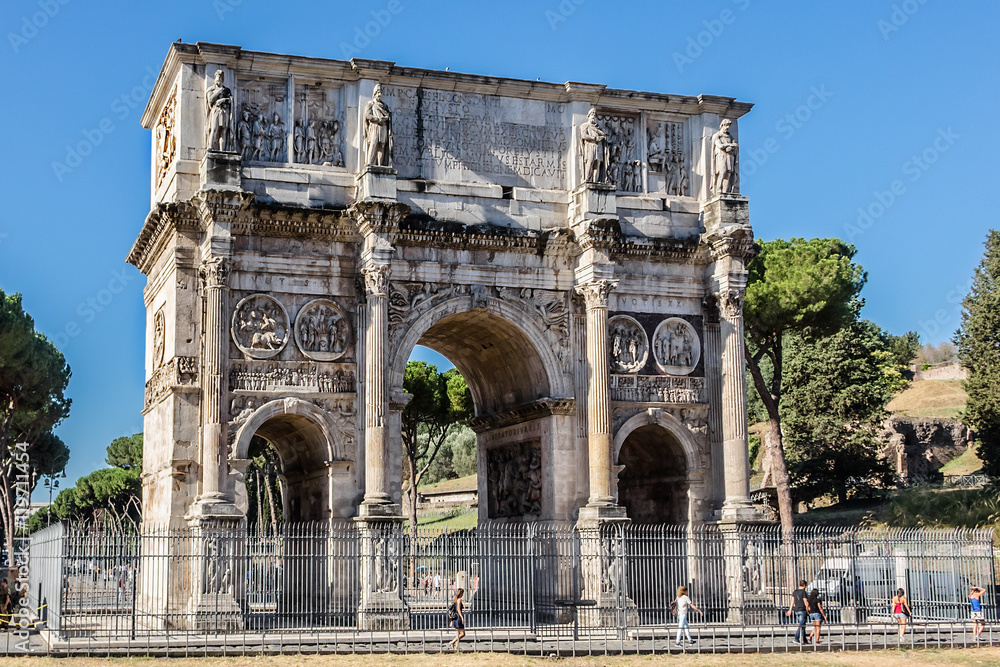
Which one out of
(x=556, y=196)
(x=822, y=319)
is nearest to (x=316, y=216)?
(x=556, y=196)

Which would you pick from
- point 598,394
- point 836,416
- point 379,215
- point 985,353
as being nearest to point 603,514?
point 598,394

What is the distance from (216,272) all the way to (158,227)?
2.82 m

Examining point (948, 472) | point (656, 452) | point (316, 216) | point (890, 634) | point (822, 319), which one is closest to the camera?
point (890, 634)

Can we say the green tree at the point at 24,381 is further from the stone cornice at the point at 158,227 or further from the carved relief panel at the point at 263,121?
the carved relief panel at the point at 263,121

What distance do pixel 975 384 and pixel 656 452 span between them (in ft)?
60.2

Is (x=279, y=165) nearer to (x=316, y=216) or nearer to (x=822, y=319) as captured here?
(x=316, y=216)

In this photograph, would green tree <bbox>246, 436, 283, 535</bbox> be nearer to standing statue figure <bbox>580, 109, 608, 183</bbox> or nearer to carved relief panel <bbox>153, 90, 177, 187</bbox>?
carved relief panel <bbox>153, 90, 177, 187</bbox>

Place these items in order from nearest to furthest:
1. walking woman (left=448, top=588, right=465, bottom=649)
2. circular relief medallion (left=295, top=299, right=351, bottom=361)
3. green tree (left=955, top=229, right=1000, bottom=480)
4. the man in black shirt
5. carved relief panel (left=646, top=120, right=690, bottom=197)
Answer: walking woman (left=448, top=588, right=465, bottom=649) < the man in black shirt < circular relief medallion (left=295, top=299, right=351, bottom=361) < carved relief panel (left=646, top=120, right=690, bottom=197) < green tree (left=955, top=229, right=1000, bottom=480)

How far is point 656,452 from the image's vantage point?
28.6m

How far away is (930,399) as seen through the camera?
72688 millimetres

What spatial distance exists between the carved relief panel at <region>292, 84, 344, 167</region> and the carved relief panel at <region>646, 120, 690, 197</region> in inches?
288

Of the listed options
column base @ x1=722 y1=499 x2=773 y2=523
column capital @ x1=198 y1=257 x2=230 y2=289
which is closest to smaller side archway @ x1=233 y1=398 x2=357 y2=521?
column capital @ x1=198 y1=257 x2=230 y2=289

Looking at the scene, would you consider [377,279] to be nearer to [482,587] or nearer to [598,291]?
[598,291]

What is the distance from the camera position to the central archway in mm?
25781
